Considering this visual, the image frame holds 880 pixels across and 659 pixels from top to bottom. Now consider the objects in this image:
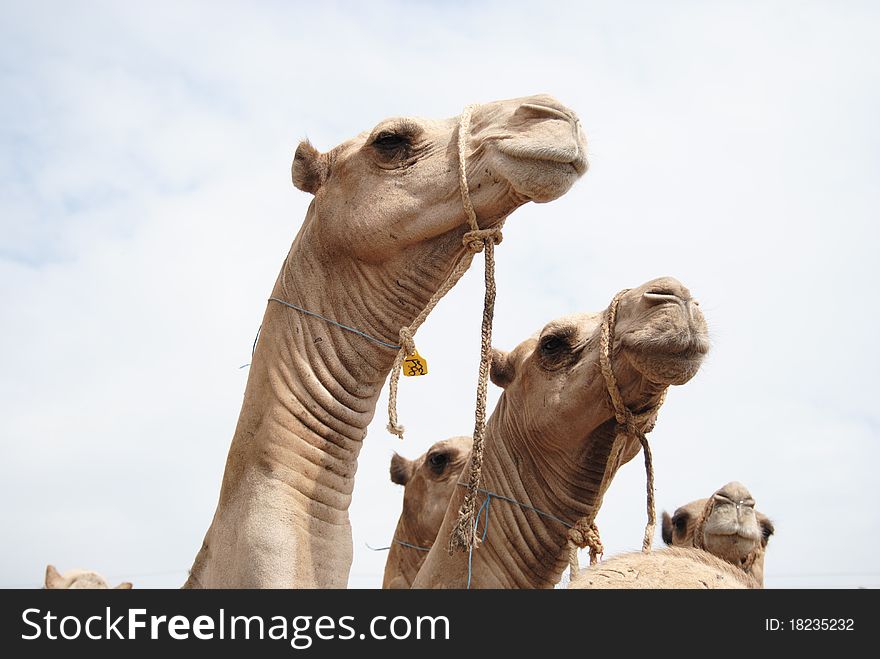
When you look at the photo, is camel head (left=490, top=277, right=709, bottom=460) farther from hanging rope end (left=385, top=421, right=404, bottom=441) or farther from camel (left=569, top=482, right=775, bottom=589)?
hanging rope end (left=385, top=421, right=404, bottom=441)

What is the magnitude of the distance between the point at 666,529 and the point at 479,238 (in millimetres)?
5704

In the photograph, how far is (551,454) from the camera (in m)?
7.18

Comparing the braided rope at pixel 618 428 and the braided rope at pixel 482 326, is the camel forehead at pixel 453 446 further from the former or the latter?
the braided rope at pixel 482 326

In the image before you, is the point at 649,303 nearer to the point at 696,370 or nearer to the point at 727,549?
the point at 696,370

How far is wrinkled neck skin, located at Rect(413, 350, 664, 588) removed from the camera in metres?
6.93

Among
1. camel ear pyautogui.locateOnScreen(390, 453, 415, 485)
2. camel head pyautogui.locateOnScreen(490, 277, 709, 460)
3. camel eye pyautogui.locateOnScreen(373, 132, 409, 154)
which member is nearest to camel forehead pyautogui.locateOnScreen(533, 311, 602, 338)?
camel head pyautogui.locateOnScreen(490, 277, 709, 460)

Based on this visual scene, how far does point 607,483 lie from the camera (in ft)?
23.3

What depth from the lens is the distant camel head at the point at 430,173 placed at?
5.46 m

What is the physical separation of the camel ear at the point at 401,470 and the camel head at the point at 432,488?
902 mm

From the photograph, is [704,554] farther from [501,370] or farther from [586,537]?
[501,370]

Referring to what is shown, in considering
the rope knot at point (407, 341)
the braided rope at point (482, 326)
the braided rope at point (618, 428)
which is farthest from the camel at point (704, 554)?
the rope knot at point (407, 341)

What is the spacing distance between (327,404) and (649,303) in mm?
1941
